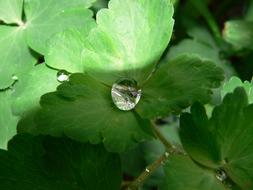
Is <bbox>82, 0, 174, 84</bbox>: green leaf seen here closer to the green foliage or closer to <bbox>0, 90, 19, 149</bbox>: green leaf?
the green foliage

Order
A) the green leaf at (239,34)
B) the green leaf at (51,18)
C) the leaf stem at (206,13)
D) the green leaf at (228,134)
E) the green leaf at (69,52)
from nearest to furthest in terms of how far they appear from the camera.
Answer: the green leaf at (228,134) < the green leaf at (69,52) < the green leaf at (51,18) < the green leaf at (239,34) < the leaf stem at (206,13)

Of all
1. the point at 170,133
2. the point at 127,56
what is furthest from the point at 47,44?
the point at 170,133

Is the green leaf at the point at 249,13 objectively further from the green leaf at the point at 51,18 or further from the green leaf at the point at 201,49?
the green leaf at the point at 51,18

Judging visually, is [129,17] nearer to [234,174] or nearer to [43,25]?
[43,25]

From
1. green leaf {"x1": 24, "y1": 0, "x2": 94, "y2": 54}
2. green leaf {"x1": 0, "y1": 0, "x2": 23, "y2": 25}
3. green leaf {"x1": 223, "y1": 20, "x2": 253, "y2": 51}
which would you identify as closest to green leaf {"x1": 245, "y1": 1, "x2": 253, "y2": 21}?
green leaf {"x1": 223, "y1": 20, "x2": 253, "y2": 51}

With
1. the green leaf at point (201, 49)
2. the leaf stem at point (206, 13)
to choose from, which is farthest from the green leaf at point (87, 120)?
the leaf stem at point (206, 13)

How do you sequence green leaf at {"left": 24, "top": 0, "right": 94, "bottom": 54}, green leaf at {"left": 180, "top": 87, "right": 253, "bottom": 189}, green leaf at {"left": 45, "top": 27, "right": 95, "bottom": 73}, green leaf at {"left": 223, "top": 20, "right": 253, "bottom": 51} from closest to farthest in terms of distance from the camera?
green leaf at {"left": 180, "top": 87, "right": 253, "bottom": 189} < green leaf at {"left": 45, "top": 27, "right": 95, "bottom": 73} < green leaf at {"left": 24, "top": 0, "right": 94, "bottom": 54} < green leaf at {"left": 223, "top": 20, "right": 253, "bottom": 51}

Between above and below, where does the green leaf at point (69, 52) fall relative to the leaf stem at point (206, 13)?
above
